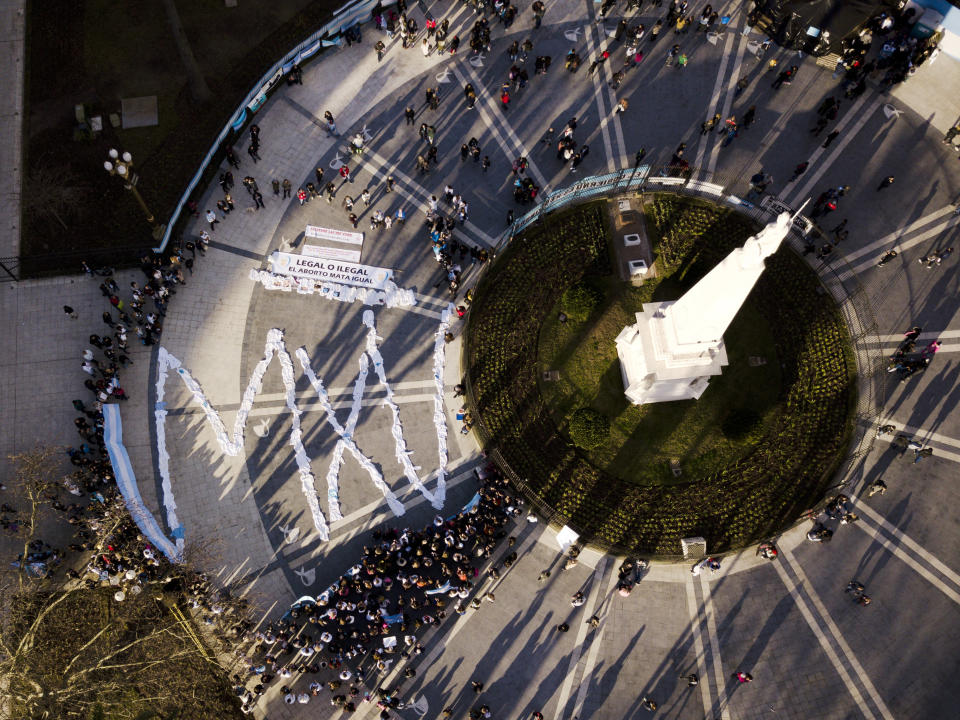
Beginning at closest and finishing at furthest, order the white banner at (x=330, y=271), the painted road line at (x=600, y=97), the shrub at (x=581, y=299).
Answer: the shrub at (x=581, y=299), the white banner at (x=330, y=271), the painted road line at (x=600, y=97)

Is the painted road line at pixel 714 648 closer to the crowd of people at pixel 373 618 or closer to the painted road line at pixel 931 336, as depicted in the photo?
the crowd of people at pixel 373 618

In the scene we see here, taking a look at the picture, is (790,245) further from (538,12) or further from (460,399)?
(538,12)

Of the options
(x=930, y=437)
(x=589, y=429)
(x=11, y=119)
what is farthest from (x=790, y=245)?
(x=11, y=119)

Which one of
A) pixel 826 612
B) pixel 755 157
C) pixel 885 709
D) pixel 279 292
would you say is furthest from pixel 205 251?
pixel 885 709

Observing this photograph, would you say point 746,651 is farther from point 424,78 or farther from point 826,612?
point 424,78

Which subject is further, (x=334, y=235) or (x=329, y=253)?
(x=334, y=235)

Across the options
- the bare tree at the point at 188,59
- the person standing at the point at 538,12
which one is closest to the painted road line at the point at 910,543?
the person standing at the point at 538,12
